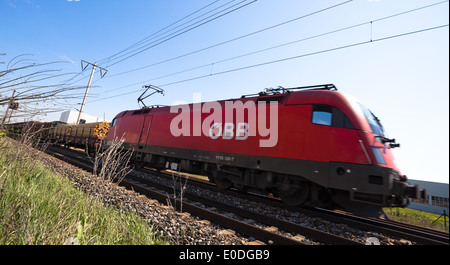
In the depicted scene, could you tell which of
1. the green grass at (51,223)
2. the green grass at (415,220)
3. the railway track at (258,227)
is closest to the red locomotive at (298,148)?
the railway track at (258,227)

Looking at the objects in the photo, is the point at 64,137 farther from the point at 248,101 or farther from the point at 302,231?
the point at 302,231

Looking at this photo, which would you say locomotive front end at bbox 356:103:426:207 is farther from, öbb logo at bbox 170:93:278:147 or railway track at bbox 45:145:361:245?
öbb logo at bbox 170:93:278:147

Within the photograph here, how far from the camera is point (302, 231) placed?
14.4 ft

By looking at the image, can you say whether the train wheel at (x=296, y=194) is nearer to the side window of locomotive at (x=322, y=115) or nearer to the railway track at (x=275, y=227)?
the railway track at (x=275, y=227)

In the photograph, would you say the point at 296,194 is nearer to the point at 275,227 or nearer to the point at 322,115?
the point at 275,227

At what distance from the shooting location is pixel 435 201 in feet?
97.7

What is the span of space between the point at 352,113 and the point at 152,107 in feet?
31.1

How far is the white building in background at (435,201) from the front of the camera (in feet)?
93.8

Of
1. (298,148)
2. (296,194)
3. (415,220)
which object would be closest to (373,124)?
(298,148)

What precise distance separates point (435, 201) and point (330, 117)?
128 feet

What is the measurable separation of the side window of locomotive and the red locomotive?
0.02m

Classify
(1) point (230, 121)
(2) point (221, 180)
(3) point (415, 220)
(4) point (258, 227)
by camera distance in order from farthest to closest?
(3) point (415, 220), (2) point (221, 180), (1) point (230, 121), (4) point (258, 227)

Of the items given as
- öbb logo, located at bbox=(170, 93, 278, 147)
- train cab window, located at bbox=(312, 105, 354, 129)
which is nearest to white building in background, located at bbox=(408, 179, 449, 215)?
train cab window, located at bbox=(312, 105, 354, 129)

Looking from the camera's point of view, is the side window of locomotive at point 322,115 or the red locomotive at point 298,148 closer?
the red locomotive at point 298,148
